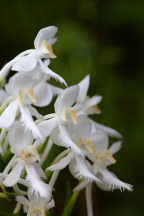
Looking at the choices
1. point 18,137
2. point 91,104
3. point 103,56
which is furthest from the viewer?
point 103,56

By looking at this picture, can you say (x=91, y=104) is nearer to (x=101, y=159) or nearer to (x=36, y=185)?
(x=101, y=159)

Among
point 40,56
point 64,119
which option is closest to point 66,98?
point 64,119

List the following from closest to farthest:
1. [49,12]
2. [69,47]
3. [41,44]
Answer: [41,44] < [69,47] < [49,12]

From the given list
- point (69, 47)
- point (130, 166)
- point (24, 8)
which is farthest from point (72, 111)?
point (24, 8)

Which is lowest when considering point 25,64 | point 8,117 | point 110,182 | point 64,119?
point 110,182

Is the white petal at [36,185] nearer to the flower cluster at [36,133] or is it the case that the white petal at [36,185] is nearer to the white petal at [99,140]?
the flower cluster at [36,133]

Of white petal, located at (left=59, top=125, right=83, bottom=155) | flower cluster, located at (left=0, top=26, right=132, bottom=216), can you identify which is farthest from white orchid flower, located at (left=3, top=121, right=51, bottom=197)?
white petal, located at (left=59, top=125, right=83, bottom=155)

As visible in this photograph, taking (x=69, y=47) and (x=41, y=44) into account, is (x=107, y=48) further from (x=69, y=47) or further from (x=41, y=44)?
(x=41, y=44)
